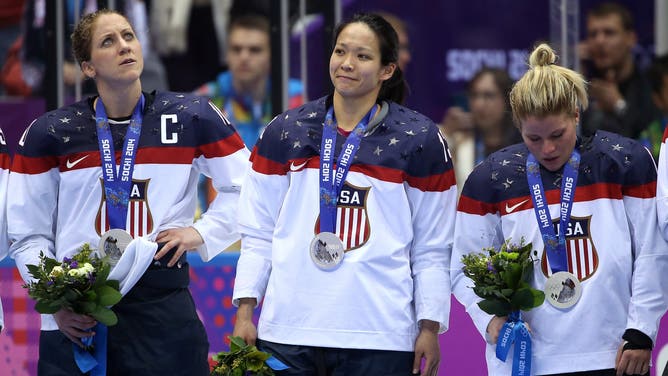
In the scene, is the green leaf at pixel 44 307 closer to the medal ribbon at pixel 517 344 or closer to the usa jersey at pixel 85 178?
the usa jersey at pixel 85 178

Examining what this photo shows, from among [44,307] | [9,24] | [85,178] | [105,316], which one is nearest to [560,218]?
[105,316]

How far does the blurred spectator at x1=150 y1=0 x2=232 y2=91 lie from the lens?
9070 mm

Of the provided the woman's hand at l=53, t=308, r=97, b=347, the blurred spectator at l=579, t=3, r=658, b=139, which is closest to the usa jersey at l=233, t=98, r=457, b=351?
the woman's hand at l=53, t=308, r=97, b=347

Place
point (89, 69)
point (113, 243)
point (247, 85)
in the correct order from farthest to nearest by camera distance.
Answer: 1. point (247, 85)
2. point (89, 69)
3. point (113, 243)

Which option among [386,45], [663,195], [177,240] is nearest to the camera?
[663,195]

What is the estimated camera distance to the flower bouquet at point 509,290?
15.9ft

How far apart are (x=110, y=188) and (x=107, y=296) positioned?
1.56ft

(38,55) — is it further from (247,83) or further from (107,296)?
(107,296)

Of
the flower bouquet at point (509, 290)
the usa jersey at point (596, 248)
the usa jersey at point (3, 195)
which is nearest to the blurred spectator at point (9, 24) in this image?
the usa jersey at point (3, 195)

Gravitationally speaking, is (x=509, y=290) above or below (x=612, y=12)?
below

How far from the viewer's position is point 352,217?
4965mm

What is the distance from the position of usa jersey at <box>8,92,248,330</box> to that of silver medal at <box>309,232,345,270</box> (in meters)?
0.76

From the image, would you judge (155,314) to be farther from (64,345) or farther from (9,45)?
(9,45)

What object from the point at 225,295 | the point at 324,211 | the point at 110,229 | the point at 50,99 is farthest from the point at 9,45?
the point at 324,211
